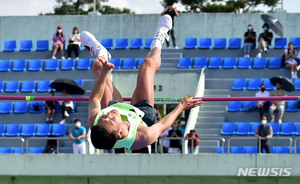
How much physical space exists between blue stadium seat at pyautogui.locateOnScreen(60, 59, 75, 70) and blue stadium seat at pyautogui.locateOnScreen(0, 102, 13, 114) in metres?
2.11

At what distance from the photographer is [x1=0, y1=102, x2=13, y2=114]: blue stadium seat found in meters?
18.9

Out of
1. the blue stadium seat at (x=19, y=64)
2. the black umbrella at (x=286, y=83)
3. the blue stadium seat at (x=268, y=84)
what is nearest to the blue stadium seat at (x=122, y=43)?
the blue stadium seat at (x=19, y=64)

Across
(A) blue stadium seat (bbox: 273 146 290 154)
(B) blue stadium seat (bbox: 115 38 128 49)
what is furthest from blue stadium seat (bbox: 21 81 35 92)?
(A) blue stadium seat (bbox: 273 146 290 154)

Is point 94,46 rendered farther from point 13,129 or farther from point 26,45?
point 26,45

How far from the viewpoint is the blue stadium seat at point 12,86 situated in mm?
19500

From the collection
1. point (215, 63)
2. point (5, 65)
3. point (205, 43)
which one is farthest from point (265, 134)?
point (5, 65)

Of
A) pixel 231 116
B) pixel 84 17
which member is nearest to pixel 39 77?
pixel 84 17

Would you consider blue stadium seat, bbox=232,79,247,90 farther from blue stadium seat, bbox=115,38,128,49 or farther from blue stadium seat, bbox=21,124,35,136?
blue stadium seat, bbox=21,124,35,136

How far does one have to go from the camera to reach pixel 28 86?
19438 mm

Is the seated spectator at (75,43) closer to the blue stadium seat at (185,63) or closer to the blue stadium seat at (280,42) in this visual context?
the blue stadium seat at (185,63)

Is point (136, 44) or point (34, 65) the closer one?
point (34, 65)

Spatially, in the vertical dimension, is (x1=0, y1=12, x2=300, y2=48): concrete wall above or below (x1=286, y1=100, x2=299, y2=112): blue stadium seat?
above

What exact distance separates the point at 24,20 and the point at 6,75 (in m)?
Answer: 4.78

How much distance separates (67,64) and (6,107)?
2.36 meters
